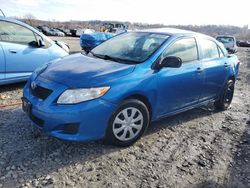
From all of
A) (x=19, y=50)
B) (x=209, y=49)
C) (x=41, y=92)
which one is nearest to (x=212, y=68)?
(x=209, y=49)

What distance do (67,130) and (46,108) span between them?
369 mm

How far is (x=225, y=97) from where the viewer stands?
6.34 meters

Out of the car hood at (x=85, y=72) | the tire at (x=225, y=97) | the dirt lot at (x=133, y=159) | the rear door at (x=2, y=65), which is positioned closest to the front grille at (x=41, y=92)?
the car hood at (x=85, y=72)

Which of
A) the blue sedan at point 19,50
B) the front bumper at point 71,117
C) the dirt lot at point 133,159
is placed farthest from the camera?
the blue sedan at point 19,50

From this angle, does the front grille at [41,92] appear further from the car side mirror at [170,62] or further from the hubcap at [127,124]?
the car side mirror at [170,62]

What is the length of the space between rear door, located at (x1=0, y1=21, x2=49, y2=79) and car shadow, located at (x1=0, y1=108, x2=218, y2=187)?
1695 mm

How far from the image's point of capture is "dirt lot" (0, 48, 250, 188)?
3502 millimetres

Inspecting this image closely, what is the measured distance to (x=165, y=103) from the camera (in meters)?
4.69

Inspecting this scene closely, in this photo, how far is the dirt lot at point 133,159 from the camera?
3.50 meters

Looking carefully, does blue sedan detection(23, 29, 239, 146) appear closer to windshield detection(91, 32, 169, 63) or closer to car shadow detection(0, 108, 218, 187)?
windshield detection(91, 32, 169, 63)

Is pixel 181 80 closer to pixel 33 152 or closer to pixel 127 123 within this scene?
pixel 127 123

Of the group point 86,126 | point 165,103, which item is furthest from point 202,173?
point 86,126

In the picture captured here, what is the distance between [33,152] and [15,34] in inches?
131

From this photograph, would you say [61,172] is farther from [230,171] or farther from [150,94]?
[230,171]
